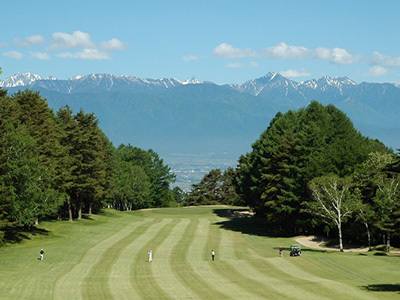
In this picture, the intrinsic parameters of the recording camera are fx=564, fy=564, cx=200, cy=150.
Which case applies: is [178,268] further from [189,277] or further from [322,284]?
[322,284]

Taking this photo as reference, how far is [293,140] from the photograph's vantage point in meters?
84.1

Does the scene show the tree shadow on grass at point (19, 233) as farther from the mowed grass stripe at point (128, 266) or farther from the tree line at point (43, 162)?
the mowed grass stripe at point (128, 266)

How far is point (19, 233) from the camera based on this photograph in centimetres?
7188

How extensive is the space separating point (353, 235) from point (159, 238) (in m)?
26.4

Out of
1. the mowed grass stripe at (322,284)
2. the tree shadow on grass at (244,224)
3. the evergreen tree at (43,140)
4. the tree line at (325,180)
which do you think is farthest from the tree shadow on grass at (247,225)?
the evergreen tree at (43,140)

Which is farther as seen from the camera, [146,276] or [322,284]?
[146,276]

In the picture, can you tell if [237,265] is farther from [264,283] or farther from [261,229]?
[261,229]

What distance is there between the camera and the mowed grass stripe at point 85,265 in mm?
43456

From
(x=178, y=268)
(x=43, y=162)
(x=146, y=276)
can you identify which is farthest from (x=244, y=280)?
(x=43, y=162)

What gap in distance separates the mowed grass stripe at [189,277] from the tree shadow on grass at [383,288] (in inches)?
483

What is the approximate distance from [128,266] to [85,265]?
14.1 ft

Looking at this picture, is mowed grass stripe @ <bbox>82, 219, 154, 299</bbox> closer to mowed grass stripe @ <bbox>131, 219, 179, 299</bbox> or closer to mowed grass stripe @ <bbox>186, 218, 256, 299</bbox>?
mowed grass stripe @ <bbox>131, 219, 179, 299</bbox>

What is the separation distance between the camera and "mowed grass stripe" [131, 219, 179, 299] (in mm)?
42969

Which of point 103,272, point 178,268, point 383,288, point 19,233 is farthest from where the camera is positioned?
point 19,233
